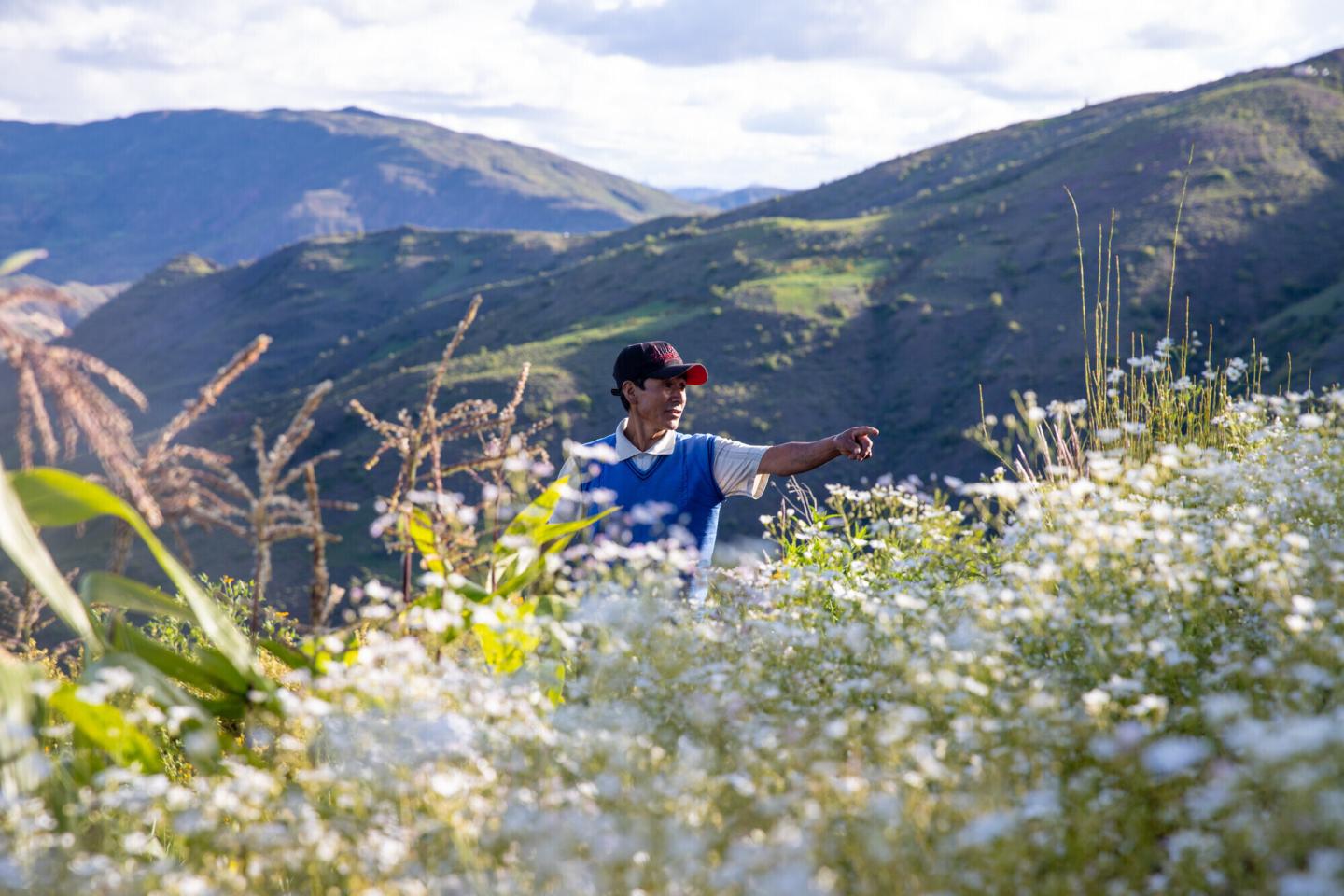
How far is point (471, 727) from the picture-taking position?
2.40 m

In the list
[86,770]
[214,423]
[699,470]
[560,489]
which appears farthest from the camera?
[214,423]

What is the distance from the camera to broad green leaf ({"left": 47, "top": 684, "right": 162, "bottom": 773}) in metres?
2.54

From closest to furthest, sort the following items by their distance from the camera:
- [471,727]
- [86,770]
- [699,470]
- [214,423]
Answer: [471,727] → [86,770] → [699,470] → [214,423]

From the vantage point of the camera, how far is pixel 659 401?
4.86 metres

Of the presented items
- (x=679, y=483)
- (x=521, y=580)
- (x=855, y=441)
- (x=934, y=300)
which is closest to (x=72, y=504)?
(x=521, y=580)

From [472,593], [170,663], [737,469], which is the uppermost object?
[737,469]

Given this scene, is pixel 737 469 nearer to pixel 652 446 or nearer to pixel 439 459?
pixel 652 446

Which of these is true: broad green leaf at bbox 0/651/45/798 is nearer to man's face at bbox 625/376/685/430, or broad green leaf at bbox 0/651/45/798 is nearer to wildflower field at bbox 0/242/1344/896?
wildflower field at bbox 0/242/1344/896

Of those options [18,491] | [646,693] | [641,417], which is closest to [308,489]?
[18,491]

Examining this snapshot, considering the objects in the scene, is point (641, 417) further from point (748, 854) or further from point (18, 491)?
point (748, 854)

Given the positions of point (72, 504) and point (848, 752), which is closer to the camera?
point (848, 752)

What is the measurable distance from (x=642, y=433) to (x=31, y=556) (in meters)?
2.89

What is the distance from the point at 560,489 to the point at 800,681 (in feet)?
3.53

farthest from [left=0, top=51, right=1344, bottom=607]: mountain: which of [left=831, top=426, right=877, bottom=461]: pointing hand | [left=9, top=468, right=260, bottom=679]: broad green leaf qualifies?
[left=9, top=468, right=260, bottom=679]: broad green leaf
